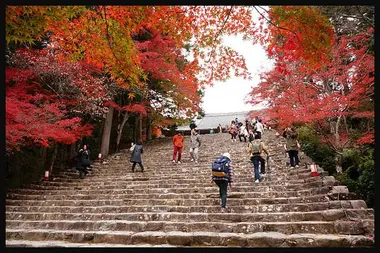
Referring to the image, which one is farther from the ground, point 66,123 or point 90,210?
point 66,123

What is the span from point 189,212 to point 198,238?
174cm

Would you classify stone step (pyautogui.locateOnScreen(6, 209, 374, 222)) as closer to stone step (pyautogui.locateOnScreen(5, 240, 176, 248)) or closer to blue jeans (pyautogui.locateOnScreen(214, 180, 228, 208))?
blue jeans (pyautogui.locateOnScreen(214, 180, 228, 208))

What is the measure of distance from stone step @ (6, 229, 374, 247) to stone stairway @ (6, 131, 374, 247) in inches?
0.7

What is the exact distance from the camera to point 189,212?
24.9 ft

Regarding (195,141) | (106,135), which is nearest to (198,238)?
(195,141)

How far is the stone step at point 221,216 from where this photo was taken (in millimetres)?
6035

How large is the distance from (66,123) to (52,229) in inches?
195

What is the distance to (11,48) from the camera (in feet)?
35.6

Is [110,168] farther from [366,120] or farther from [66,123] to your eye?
[366,120]

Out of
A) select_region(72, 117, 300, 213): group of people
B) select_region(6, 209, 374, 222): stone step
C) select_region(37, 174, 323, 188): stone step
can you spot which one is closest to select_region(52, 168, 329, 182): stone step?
select_region(37, 174, 323, 188): stone step

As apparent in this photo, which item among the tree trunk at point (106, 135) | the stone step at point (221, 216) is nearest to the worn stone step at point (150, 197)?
the stone step at point (221, 216)

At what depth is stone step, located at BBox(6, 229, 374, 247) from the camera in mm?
5273

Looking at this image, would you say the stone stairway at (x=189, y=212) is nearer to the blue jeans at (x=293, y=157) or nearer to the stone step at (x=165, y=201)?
the stone step at (x=165, y=201)

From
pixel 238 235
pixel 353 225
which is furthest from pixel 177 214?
pixel 353 225
